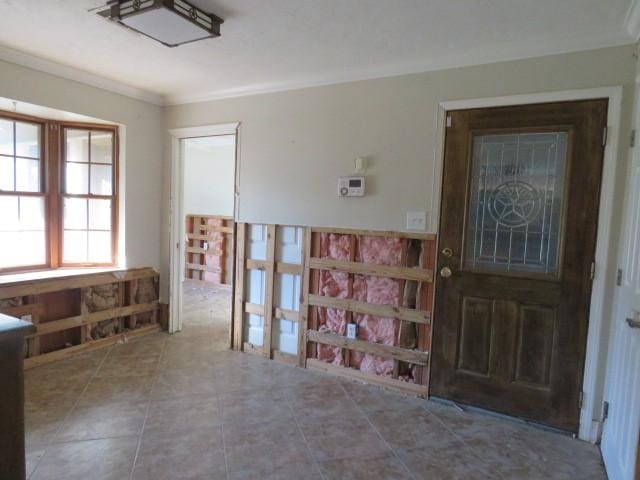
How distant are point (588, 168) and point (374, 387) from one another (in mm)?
2187

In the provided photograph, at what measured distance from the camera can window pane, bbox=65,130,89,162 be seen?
387cm

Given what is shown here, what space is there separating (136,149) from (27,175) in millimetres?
979

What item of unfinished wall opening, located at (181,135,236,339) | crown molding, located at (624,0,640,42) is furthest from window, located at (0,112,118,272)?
crown molding, located at (624,0,640,42)

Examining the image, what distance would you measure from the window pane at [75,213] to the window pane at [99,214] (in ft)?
0.20

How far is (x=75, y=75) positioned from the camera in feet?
11.5

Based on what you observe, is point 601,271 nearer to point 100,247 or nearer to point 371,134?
point 371,134

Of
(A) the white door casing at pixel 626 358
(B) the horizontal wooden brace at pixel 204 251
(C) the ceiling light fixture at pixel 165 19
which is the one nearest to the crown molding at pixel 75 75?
(C) the ceiling light fixture at pixel 165 19

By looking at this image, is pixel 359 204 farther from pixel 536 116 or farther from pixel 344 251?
pixel 536 116

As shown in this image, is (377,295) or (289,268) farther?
(289,268)

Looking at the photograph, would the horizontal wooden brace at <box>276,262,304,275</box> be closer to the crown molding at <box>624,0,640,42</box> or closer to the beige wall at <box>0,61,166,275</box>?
the beige wall at <box>0,61,166,275</box>

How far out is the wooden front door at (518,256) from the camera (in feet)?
8.31

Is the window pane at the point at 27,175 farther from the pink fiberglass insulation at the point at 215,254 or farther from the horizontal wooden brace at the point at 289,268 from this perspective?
the pink fiberglass insulation at the point at 215,254

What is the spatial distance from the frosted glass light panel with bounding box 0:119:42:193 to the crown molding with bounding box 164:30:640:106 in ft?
5.13

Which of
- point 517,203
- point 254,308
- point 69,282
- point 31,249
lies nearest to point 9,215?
point 31,249
